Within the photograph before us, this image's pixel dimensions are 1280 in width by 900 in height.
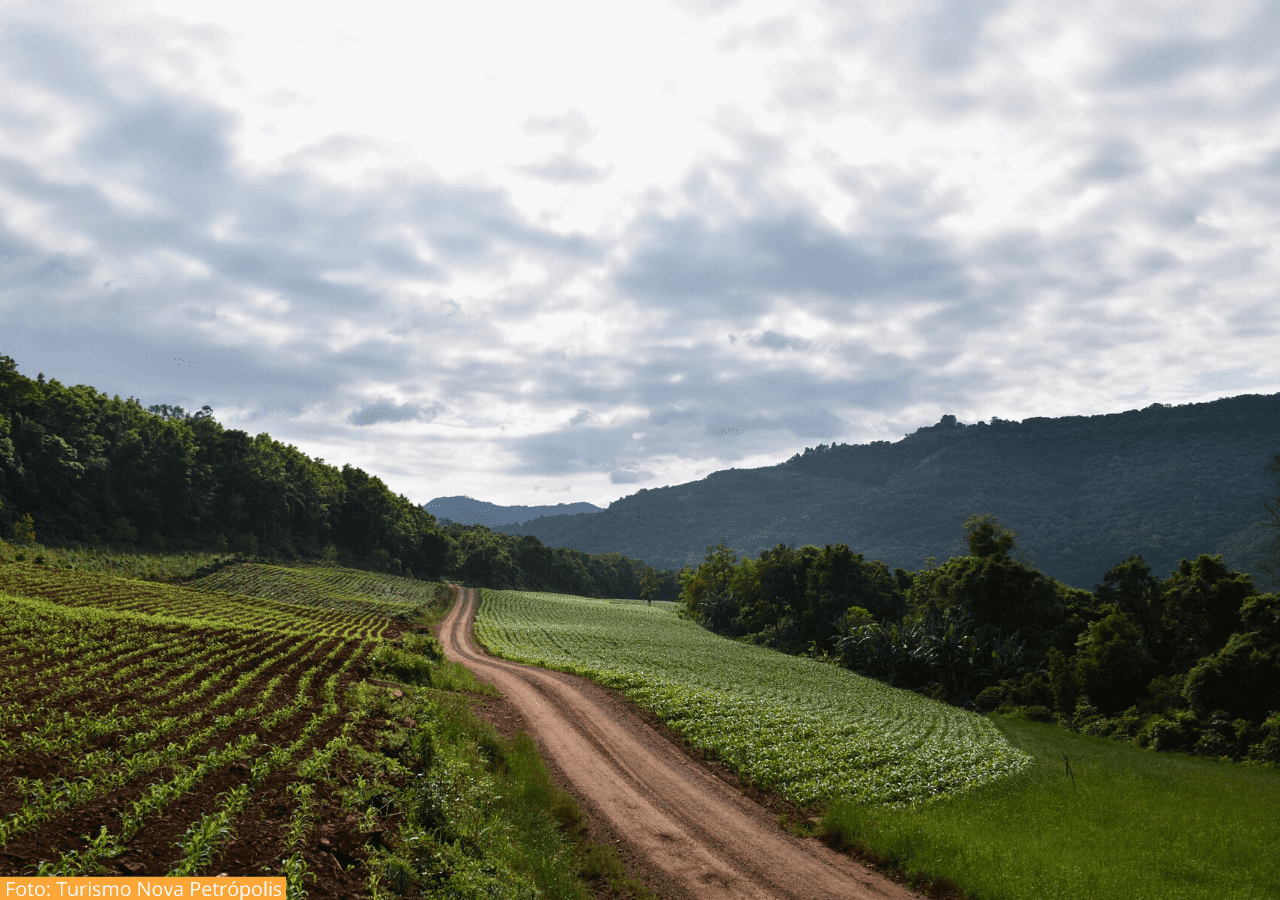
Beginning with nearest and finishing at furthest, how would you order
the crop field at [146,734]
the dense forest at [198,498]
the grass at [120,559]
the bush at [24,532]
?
the crop field at [146,734] < the grass at [120,559] < the bush at [24,532] < the dense forest at [198,498]

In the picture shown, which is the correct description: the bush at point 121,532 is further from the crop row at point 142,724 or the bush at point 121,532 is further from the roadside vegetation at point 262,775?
the crop row at point 142,724

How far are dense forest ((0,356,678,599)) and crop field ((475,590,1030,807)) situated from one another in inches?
3150

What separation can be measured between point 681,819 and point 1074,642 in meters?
50.4

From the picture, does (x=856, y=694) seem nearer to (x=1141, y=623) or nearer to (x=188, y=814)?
(x=1141, y=623)

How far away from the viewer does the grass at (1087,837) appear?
1569 centimetres

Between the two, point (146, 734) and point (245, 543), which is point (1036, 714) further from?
point (245, 543)

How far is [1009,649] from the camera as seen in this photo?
54719mm

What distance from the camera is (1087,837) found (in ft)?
62.5

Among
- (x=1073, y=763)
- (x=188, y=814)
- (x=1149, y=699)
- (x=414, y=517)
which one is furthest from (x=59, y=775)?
(x=414, y=517)

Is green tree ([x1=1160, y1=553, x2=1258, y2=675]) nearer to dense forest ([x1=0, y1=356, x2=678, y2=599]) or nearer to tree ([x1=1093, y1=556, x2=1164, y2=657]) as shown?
tree ([x1=1093, y1=556, x2=1164, y2=657])

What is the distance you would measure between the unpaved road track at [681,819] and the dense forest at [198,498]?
324ft

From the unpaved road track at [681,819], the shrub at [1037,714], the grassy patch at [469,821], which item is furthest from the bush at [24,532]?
the shrub at [1037,714]

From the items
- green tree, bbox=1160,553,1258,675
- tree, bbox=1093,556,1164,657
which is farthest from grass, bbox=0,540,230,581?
tree, bbox=1093,556,1164,657

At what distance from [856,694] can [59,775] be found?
4644cm
